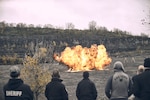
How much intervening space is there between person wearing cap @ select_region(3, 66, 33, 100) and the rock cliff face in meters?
72.5

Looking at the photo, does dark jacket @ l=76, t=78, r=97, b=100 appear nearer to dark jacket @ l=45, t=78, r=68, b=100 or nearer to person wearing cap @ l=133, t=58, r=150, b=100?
dark jacket @ l=45, t=78, r=68, b=100

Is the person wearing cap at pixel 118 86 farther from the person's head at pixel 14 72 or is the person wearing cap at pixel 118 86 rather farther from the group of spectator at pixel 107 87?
the person's head at pixel 14 72

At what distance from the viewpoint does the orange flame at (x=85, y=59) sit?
2537 inches

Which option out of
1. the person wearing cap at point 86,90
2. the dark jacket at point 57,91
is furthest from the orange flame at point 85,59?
the dark jacket at point 57,91

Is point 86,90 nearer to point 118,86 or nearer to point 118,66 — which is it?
point 118,86

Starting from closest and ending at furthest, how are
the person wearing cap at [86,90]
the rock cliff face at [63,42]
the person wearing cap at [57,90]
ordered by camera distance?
the person wearing cap at [57,90] < the person wearing cap at [86,90] < the rock cliff face at [63,42]

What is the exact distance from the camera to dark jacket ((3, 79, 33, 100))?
10.1 m

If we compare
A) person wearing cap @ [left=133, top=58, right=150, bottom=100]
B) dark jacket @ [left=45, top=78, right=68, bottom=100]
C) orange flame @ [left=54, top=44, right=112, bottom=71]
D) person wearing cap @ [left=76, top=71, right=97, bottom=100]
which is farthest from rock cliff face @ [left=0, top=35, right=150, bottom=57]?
person wearing cap @ [left=133, top=58, right=150, bottom=100]

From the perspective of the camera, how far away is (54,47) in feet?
291

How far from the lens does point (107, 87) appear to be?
479 inches

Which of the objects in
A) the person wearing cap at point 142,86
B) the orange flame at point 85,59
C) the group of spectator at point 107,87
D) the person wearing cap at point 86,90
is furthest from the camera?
the orange flame at point 85,59

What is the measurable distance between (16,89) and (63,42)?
83.2 metres

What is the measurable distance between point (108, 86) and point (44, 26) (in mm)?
87879

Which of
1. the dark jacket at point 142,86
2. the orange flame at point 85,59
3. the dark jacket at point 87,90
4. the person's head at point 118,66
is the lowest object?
the orange flame at point 85,59
